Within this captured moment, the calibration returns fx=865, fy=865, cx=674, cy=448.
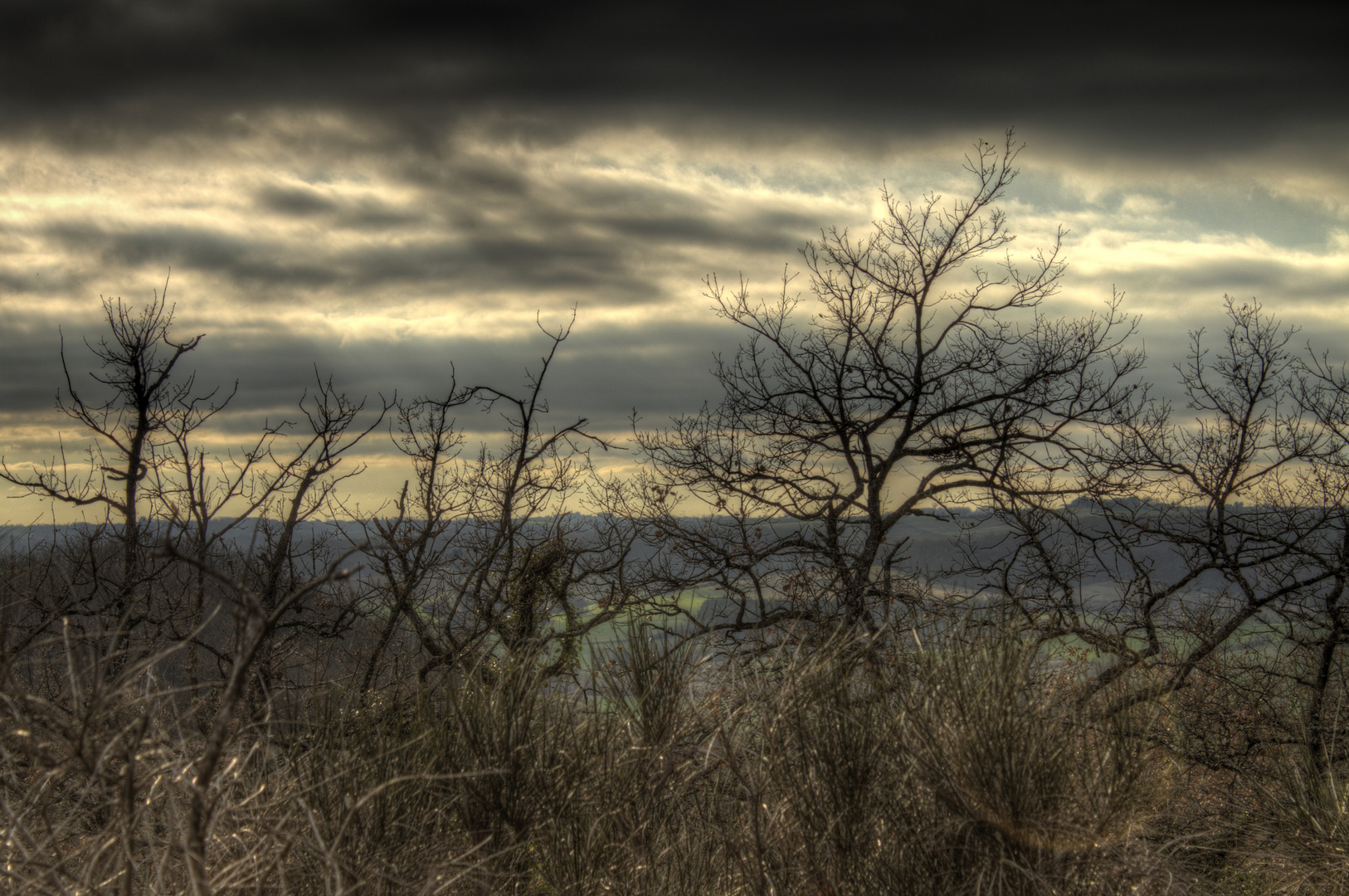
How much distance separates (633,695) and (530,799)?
84 centimetres

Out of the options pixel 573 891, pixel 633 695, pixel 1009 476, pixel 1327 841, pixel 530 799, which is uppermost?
pixel 1009 476

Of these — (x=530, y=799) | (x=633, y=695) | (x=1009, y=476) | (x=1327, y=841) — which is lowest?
(x=1327, y=841)

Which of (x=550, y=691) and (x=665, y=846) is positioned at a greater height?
(x=550, y=691)

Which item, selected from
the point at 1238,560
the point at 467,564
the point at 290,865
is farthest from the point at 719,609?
the point at 290,865

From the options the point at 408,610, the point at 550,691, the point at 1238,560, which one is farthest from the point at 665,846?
the point at 1238,560

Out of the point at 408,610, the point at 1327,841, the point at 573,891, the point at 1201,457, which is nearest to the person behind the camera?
the point at 573,891

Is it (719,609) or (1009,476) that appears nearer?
(1009,476)

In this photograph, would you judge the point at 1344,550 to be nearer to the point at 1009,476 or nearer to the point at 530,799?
the point at 1009,476

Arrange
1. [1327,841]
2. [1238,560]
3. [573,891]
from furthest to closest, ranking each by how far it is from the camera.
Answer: [1238,560], [1327,841], [573,891]

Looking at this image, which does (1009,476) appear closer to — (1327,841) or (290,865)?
(1327,841)

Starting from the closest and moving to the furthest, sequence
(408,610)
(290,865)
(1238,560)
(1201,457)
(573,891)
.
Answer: (290,865)
(573,891)
(408,610)
(1238,560)
(1201,457)

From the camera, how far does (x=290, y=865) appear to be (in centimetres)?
432

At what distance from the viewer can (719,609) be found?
14.4 m

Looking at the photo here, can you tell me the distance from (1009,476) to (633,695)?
986 cm
